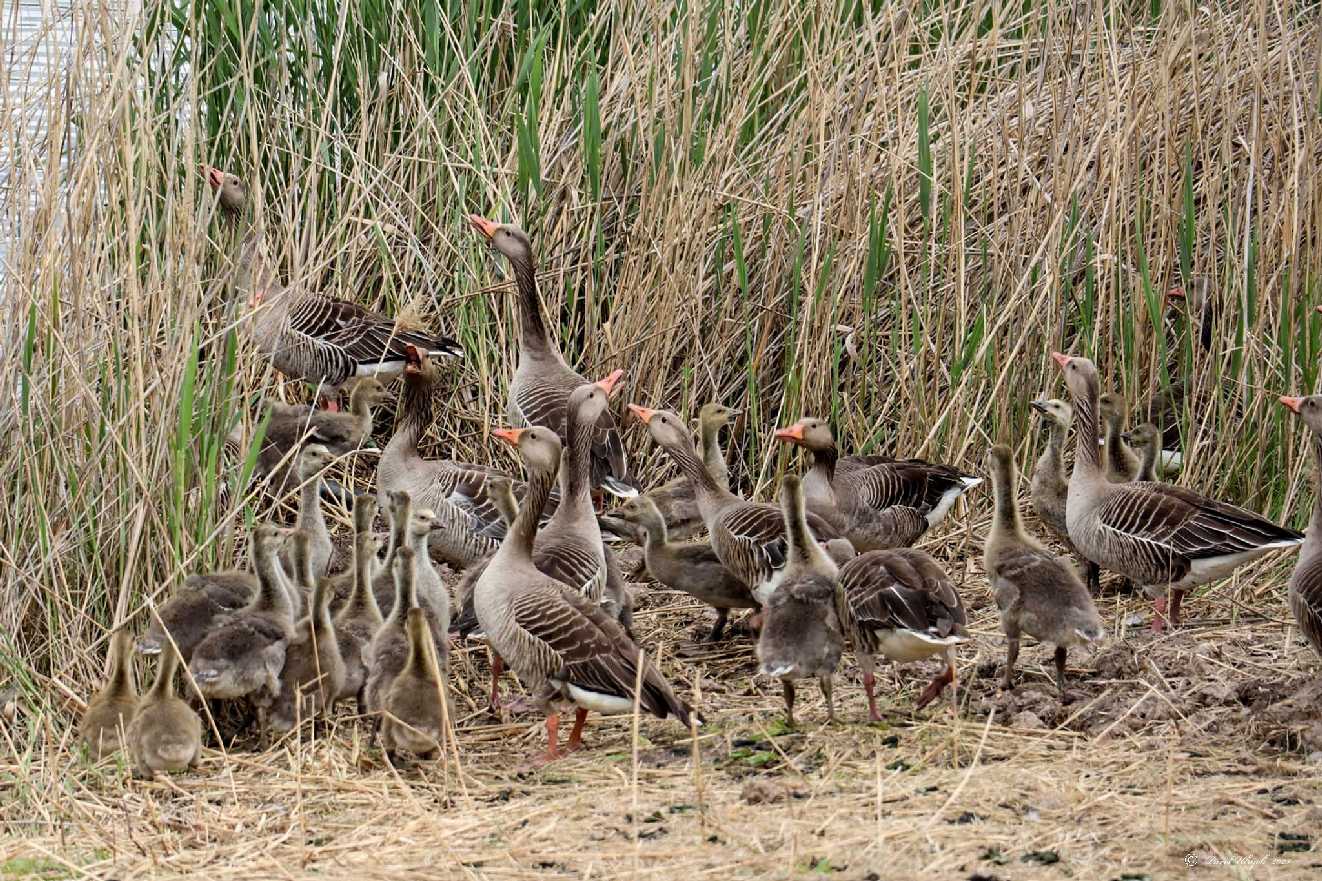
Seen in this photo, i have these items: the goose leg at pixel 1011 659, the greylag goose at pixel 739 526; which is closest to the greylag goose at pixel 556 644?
the greylag goose at pixel 739 526

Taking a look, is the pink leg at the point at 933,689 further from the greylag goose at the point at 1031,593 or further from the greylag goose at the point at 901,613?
the greylag goose at the point at 1031,593

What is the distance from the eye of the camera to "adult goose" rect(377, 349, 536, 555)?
8.65 meters

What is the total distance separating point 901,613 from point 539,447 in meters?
2.01

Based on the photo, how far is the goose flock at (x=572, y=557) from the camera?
251 inches

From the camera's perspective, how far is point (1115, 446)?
29.0 ft

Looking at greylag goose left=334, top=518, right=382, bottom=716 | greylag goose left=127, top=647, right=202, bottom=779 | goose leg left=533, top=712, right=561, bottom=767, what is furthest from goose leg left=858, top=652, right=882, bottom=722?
greylag goose left=127, top=647, right=202, bottom=779

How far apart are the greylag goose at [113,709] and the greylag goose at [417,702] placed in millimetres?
936

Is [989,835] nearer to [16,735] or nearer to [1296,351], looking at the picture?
[16,735]

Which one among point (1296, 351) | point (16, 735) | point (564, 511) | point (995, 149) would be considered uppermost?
point (995, 149)

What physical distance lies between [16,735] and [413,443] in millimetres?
3075

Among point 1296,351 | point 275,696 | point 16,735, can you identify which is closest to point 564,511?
point 275,696

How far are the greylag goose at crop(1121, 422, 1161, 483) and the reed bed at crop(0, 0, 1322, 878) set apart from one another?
10.0 inches

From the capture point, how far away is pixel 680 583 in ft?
26.2

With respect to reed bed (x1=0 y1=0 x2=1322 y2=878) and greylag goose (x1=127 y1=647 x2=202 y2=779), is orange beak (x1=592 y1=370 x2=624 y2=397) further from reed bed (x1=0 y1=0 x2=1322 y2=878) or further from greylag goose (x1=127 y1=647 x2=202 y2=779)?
greylag goose (x1=127 y1=647 x2=202 y2=779)
